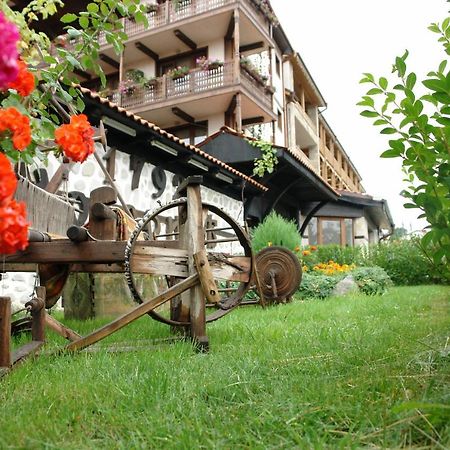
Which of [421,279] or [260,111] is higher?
[260,111]

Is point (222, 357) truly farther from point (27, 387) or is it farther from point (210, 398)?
point (27, 387)

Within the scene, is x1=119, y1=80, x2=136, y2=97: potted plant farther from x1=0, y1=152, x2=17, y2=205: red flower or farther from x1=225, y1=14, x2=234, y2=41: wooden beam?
x1=0, y1=152, x2=17, y2=205: red flower

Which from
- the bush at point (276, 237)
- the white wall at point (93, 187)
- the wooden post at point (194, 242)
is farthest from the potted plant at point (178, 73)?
the wooden post at point (194, 242)

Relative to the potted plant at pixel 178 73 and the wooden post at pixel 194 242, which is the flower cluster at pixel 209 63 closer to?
the potted plant at pixel 178 73

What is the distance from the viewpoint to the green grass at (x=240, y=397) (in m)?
1.37

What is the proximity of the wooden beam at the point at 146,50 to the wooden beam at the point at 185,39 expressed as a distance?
1439mm

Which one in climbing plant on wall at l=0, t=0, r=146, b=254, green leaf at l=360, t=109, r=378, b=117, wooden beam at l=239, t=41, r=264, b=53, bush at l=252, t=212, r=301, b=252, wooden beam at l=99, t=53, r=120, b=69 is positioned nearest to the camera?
climbing plant on wall at l=0, t=0, r=146, b=254

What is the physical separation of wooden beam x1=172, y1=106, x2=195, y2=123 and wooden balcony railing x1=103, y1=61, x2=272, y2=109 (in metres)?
0.56

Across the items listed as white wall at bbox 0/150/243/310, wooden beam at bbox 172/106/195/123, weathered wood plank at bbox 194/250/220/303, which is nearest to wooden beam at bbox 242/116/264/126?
wooden beam at bbox 172/106/195/123

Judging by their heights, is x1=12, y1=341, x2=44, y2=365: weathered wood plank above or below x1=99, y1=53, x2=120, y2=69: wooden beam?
below

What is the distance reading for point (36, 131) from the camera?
238cm

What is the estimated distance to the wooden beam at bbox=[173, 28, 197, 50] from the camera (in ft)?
54.6

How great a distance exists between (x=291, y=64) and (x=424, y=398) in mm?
21627

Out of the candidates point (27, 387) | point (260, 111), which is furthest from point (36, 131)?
point (260, 111)
